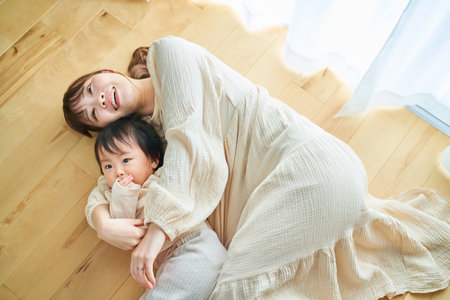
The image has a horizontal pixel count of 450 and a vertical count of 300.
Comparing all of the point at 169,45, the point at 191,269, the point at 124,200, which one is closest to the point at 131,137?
the point at 124,200

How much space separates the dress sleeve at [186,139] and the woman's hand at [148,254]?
3 cm

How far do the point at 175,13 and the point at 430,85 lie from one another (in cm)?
96

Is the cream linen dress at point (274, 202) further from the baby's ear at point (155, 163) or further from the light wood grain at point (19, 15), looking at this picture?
the light wood grain at point (19, 15)

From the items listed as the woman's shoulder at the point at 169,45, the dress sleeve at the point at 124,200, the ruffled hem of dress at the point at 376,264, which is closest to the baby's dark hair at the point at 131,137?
the dress sleeve at the point at 124,200

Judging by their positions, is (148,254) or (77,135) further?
(77,135)

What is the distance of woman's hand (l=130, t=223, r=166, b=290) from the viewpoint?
97cm

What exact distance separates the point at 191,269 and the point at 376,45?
83 cm

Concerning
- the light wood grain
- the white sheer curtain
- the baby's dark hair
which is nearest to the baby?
the baby's dark hair

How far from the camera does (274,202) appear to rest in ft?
3.13

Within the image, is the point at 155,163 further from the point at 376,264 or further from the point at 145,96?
the point at 376,264

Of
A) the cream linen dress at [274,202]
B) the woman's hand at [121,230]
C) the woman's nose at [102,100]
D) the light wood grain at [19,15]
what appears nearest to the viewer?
the cream linen dress at [274,202]

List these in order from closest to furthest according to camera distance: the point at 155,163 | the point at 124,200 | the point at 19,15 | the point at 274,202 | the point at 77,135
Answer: the point at 274,202, the point at 124,200, the point at 155,163, the point at 77,135, the point at 19,15

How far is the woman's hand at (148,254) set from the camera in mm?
972

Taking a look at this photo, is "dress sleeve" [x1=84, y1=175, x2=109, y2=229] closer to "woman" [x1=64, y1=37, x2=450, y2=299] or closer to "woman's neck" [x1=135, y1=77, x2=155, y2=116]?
"woman" [x1=64, y1=37, x2=450, y2=299]
